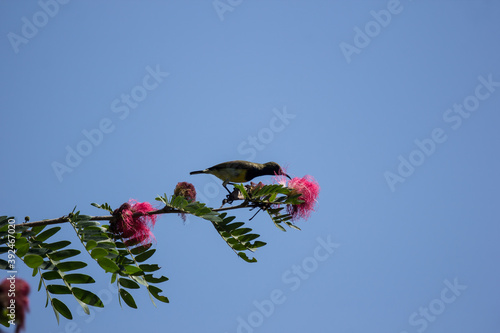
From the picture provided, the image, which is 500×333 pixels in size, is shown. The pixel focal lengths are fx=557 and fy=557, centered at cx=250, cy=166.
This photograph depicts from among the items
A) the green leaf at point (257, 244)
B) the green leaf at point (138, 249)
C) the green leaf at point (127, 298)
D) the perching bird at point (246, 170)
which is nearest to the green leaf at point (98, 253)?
the green leaf at point (127, 298)

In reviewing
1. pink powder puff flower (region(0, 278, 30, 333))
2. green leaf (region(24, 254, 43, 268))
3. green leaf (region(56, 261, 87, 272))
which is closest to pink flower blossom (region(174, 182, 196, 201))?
green leaf (region(56, 261, 87, 272))

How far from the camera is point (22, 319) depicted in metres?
1.55

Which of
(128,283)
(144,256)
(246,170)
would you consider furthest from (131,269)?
(246,170)

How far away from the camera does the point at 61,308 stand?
15.0 ft

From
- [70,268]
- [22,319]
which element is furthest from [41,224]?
[22,319]

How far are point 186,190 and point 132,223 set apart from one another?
75cm

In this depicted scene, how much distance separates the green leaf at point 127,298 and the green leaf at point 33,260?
2.68 feet

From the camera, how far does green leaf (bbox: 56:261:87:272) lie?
4762 mm

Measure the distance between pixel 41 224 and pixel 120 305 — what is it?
3.55ft

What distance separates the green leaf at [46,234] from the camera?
17.1 feet

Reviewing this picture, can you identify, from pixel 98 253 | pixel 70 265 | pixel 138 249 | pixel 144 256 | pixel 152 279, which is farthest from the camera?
pixel 138 249

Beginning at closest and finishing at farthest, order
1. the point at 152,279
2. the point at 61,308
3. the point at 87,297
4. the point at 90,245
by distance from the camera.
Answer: the point at 61,308 → the point at 87,297 → the point at 90,245 → the point at 152,279

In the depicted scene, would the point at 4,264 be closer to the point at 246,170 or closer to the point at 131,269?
the point at 131,269

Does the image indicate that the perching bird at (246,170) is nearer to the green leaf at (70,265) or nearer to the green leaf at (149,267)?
the green leaf at (149,267)
